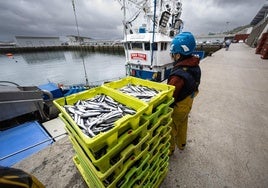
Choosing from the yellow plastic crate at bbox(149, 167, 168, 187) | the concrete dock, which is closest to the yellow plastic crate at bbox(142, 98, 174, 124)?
the yellow plastic crate at bbox(149, 167, 168, 187)

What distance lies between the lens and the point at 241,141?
2240mm

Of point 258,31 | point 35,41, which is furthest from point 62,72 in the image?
point 35,41

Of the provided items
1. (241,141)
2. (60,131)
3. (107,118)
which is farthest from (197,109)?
(60,131)

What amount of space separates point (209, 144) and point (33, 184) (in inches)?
98.5

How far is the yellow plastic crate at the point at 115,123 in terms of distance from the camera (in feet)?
2.32

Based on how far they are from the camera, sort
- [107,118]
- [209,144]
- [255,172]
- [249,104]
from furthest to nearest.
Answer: [249,104] → [209,144] → [255,172] → [107,118]

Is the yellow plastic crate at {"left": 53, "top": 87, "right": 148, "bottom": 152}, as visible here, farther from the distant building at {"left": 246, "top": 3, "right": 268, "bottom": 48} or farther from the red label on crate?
the distant building at {"left": 246, "top": 3, "right": 268, "bottom": 48}

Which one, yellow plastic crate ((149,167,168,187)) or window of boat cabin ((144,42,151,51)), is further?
window of boat cabin ((144,42,151,51))

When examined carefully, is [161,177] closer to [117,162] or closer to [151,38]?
[117,162]

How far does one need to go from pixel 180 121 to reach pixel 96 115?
54.3 inches

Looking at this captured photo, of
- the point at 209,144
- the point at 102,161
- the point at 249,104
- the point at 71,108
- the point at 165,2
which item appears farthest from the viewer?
the point at 165,2

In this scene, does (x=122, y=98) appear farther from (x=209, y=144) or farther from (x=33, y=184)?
(x=209, y=144)

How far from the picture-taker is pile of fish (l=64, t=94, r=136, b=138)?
2.80 feet

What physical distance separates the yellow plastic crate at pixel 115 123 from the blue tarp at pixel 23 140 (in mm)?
2130
